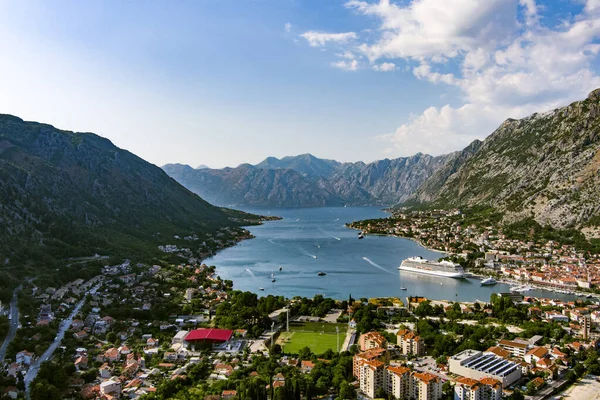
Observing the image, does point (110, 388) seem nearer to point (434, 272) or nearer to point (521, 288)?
point (521, 288)

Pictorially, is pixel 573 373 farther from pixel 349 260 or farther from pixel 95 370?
pixel 349 260

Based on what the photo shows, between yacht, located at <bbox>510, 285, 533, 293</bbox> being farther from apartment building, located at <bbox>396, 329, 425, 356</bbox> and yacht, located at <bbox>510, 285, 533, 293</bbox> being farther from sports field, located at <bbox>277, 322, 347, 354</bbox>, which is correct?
apartment building, located at <bbox>396, 329, 425, 356</bbox>

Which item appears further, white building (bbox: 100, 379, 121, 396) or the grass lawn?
the grass lawn

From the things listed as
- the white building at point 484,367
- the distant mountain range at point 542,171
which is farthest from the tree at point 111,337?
the distant mountain range at point 542,171

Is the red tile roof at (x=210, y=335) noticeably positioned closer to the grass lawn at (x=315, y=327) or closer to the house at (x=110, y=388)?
the grass lawn at (x=315, y=327)

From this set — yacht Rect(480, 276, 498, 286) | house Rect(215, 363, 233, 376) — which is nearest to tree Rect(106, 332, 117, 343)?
house Rect(215, 363, 233, 376)
